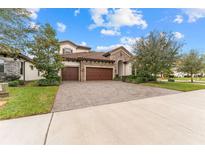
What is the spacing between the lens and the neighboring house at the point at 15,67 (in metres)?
12.7

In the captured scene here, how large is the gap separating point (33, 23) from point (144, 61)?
1197 centimetres

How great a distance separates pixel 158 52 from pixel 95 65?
8953 millimetres

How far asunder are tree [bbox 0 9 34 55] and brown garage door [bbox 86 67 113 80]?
10612 millimetres

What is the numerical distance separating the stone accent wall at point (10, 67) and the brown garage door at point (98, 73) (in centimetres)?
864

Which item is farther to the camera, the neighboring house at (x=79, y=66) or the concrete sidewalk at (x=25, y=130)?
the neighboring house at (x=79, y=66)

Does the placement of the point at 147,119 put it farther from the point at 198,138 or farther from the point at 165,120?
the point at 198,138

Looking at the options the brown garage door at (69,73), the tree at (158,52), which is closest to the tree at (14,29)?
the brown garage door at (69,73)

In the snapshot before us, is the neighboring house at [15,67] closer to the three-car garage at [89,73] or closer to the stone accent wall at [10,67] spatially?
the stone accent wall at [10,67]

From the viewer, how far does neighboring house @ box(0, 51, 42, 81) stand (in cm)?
1273

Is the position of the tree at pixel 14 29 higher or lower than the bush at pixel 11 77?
higher

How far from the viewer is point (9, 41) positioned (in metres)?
8.00
